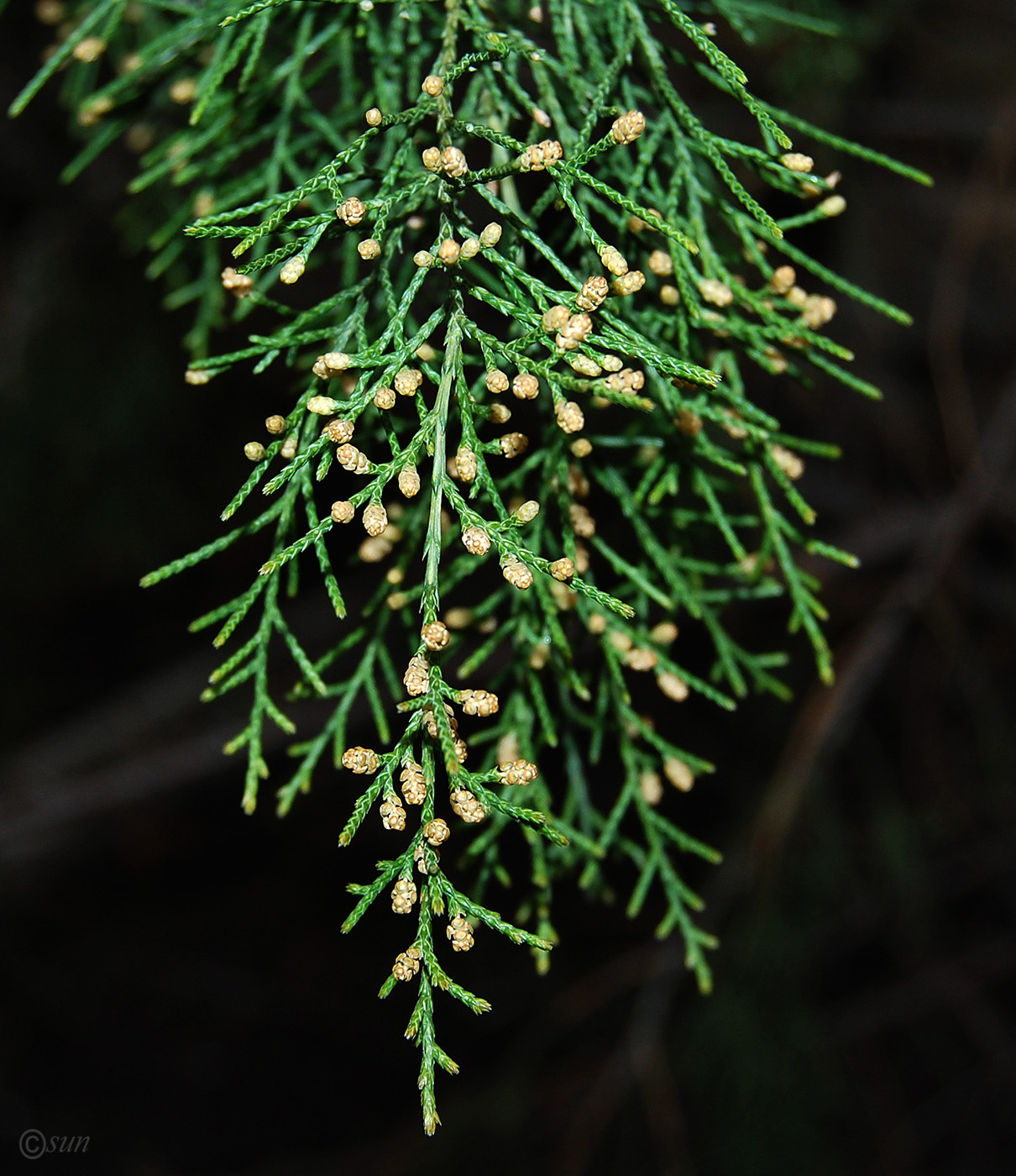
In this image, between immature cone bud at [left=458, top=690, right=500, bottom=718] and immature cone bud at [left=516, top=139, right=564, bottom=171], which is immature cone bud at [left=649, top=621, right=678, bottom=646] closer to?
immature cone bud at [left=458, top=690, right=500, bottom=718]

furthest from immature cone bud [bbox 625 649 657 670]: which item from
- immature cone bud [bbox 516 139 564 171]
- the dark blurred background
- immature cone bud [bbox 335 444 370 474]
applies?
the dark blurred background

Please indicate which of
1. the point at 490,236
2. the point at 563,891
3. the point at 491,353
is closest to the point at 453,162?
the point at 490,236

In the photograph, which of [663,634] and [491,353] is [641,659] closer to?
[663,634]

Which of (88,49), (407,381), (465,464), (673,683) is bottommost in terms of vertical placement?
(673,683)

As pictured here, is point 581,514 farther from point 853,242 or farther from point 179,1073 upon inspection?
point 179,1073

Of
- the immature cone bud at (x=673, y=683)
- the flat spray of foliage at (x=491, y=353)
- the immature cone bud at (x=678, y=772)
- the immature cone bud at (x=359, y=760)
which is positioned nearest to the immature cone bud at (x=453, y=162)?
the flat spray of foliage at (x=491, y=353)

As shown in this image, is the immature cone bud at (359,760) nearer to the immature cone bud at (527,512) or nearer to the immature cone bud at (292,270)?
the immature cone bud at (527,512)

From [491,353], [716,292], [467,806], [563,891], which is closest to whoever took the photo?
[467,806]
